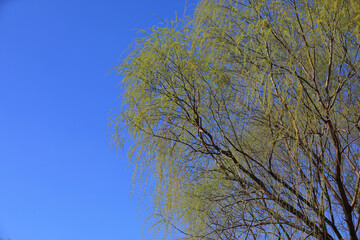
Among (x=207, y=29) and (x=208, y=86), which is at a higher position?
(x=207, y=29)

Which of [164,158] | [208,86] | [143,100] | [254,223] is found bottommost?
[254,223]

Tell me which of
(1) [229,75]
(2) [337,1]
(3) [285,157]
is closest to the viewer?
(2) [337,1]

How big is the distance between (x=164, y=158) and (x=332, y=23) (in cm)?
99

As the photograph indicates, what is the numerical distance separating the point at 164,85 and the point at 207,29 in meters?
0.42

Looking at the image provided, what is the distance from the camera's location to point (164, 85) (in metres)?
1.85

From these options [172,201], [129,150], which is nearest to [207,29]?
[129,150]

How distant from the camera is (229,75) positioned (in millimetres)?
2148

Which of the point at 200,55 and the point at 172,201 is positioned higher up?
the point at 200,55

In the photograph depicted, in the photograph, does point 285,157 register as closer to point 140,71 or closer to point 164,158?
point 164,158

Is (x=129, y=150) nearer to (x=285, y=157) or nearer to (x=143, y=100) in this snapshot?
(x=143, y=100)

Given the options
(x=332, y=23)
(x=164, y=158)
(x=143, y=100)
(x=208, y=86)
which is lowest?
(x=164, y=158)

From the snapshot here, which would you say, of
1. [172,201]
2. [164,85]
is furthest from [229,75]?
[172,201]

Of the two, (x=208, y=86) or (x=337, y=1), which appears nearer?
(x=337, y=1)

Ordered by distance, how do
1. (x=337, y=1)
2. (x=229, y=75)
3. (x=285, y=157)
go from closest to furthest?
(x=337, y=1) < (x=229, y=75) < (x=285, y=157)
